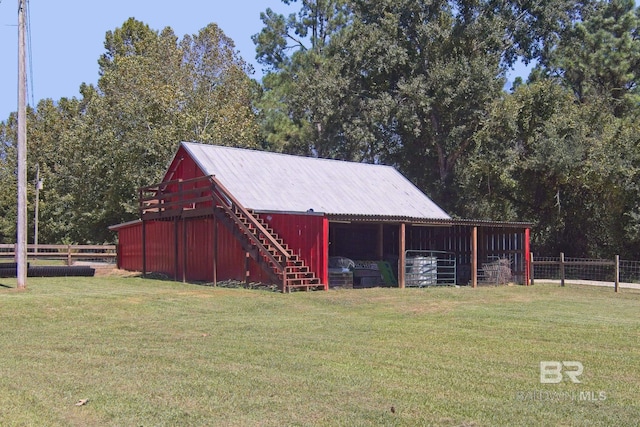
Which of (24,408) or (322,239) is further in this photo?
(322,239)

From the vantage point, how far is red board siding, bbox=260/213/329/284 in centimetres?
1995

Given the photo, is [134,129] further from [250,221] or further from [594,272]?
[594,272]

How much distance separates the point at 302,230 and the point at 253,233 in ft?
4.81

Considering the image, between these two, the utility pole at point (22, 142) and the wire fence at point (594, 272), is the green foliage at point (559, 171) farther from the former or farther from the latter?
the utility pole at point (22, 142)

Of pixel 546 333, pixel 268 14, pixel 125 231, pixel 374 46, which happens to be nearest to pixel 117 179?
pixel 125 231

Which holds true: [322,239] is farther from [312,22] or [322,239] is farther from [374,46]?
[312,22]

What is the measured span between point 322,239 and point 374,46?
2074 centimetres

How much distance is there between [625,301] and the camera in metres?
18.5

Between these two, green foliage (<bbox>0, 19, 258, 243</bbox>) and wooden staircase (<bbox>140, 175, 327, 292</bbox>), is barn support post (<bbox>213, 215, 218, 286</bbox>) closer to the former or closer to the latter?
wooden staircase (<bbox>140, 175, 327, 292</bbox>)

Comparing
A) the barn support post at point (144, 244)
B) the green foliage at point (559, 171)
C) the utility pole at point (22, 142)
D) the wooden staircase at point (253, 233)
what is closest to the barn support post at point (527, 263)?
the green foliage at point (559, 171)

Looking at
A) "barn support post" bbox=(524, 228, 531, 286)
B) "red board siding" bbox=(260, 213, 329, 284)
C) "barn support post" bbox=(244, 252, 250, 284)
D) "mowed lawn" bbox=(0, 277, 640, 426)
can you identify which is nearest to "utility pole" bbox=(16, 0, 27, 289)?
"mowed lawn" bbox=(0, 277, 640, 426)

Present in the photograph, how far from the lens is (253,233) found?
2056cm

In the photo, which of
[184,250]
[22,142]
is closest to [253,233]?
[184,250]

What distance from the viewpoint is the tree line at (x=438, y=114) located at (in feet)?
106
